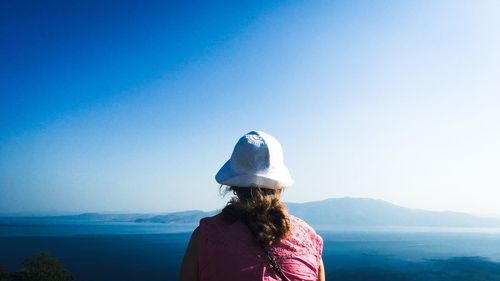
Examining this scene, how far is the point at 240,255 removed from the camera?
178cm

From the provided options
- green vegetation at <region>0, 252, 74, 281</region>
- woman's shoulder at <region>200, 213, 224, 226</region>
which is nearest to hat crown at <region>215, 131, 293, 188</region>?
woman's shoulder at <region>200, 213, 224, 226</region>

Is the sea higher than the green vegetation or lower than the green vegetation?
lower

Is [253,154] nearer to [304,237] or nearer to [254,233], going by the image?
[254,233]

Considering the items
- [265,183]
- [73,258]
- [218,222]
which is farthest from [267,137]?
[73,258]

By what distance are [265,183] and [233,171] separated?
214 millimetres

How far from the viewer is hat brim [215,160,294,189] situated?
6.68ft

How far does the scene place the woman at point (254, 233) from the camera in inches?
70.4

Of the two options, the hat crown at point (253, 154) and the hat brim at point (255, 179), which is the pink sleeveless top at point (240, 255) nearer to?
the hat brim at point (255, 179)

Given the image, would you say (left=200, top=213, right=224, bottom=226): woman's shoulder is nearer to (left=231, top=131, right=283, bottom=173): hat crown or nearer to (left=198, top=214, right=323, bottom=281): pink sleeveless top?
(left=198, top=214, right=323, bottom=281): pink sleeveless top

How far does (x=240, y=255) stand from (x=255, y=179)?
1.48ft

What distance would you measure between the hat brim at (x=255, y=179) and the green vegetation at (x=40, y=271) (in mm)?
45682

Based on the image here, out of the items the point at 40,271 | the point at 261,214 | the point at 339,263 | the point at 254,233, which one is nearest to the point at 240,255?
the point at 254,233

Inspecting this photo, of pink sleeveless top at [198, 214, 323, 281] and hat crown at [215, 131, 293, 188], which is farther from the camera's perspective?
hat crown at [215, 131, 293, 188]

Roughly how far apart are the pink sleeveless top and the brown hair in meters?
0.04
